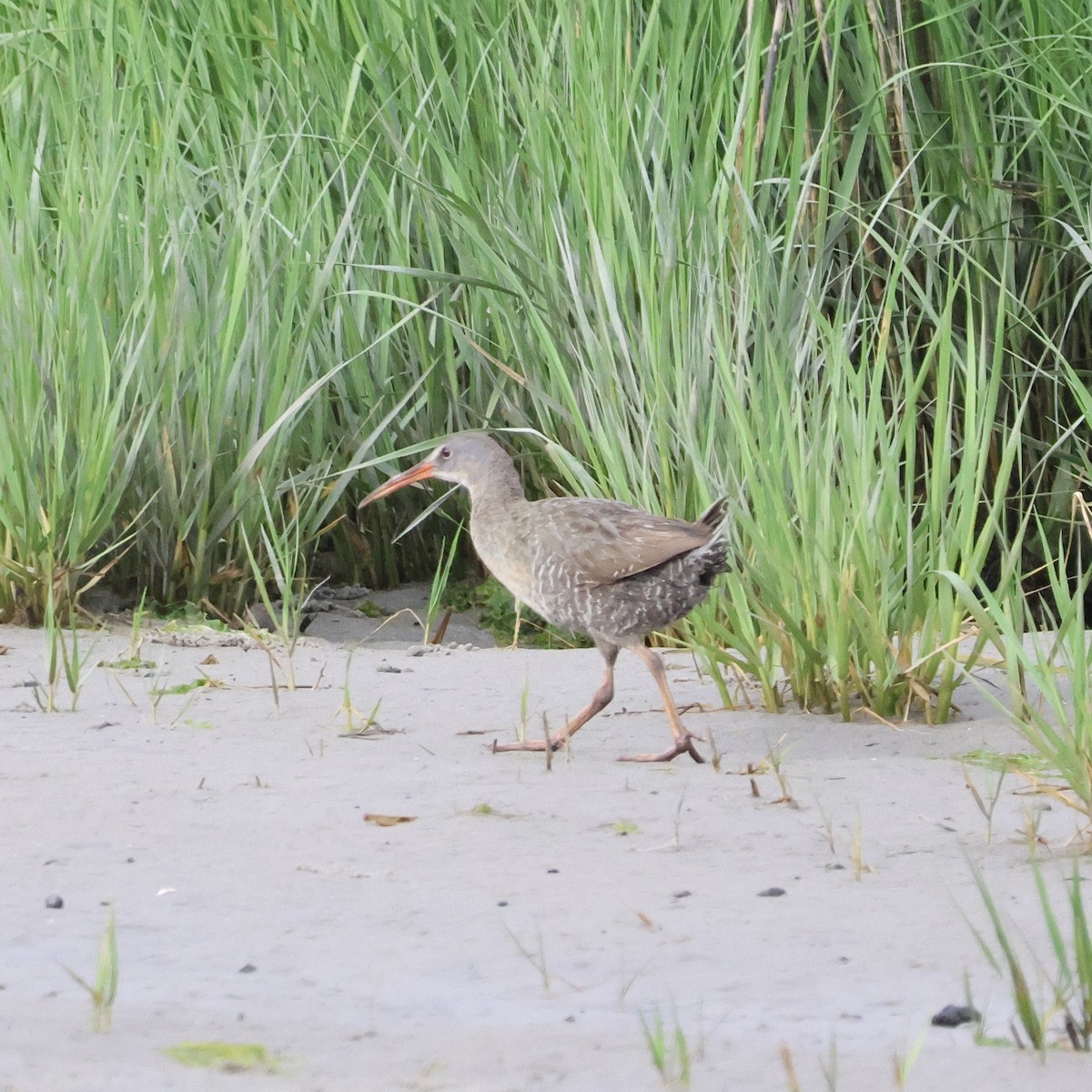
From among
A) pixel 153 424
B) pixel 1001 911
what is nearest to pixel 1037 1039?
pixel 1001 911

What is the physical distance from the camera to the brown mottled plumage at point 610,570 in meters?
3.73

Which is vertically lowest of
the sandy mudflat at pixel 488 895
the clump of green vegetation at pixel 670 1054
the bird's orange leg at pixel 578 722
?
the bird's orange leg at pixel 578 722

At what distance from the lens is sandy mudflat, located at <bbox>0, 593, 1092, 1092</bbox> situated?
1.97 m

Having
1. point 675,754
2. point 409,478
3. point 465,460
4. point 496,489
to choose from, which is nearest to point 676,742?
point 675,754

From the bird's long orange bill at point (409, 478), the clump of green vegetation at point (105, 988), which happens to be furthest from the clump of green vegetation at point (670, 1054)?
the bird's long orange bill at point (409, 478)

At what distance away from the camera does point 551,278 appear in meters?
5.04

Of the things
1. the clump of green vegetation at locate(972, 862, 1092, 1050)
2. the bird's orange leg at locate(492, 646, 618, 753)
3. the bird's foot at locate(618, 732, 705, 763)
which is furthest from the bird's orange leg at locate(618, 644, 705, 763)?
the clump of green vegetation at locate(972, 862, 1092, 1050)

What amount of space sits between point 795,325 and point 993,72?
42.6 inches

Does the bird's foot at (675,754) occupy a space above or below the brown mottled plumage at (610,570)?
below

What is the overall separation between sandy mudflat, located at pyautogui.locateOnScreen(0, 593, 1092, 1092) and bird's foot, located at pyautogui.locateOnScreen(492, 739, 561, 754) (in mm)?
27

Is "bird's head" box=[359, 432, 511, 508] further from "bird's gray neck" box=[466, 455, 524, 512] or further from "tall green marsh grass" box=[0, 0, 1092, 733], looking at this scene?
"tall green marsh grass" box=[0, 0, 1092, 733]

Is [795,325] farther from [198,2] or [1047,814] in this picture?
[198,2]

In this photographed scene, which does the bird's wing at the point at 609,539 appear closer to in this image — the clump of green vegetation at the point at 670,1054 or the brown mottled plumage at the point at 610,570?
the brown mottled plumage at the point at 610,570

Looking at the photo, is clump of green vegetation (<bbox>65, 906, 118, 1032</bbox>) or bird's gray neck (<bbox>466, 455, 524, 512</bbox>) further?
bird's gray neck (<bbox>466, 455, 524, 512</bbox>)
